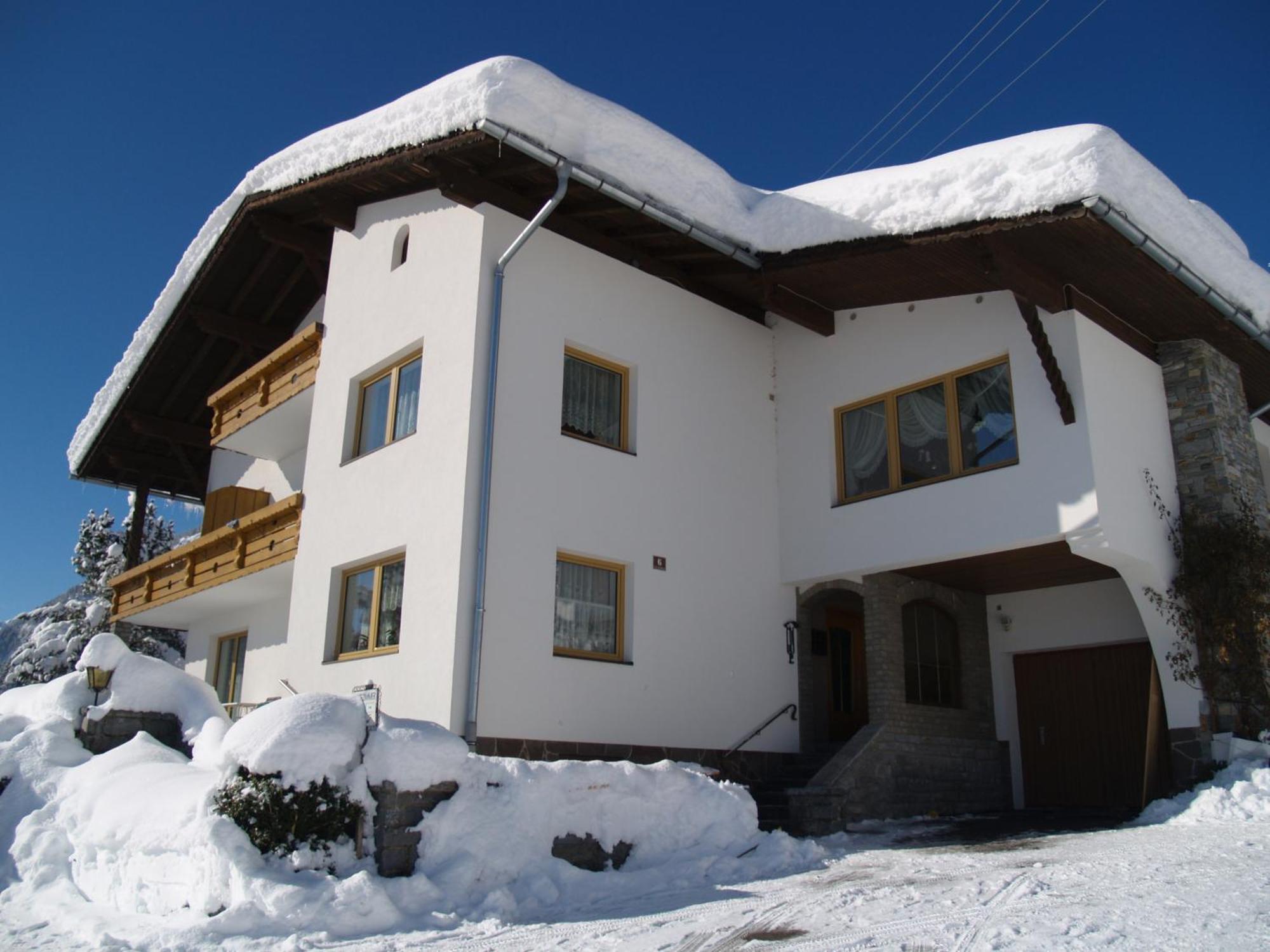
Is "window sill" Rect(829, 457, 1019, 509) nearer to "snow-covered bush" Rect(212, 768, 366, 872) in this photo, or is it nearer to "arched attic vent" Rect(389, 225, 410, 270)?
"arched attic vent" Rect(389, 225, 410, 270)

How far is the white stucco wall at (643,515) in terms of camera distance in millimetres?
Result: 10500

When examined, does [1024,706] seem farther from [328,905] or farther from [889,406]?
[328,905]

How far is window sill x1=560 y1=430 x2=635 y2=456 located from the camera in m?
11.4

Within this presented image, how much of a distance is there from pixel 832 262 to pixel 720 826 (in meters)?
6.17

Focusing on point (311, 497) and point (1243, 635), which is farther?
point (311, 497)

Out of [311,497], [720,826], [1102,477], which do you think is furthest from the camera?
[311,497]

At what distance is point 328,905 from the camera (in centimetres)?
623

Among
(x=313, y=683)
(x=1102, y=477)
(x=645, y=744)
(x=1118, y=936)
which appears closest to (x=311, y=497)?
(x=313, y=683)

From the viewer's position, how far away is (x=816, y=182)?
39.7ft

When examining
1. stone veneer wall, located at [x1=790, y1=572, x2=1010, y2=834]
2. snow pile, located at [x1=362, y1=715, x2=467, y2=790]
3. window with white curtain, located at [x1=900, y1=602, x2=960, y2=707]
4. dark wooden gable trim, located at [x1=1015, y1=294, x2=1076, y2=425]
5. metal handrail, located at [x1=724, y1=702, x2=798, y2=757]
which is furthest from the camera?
window with white curtain, located at [x1=900, y1=602, x2=960, y2=707]

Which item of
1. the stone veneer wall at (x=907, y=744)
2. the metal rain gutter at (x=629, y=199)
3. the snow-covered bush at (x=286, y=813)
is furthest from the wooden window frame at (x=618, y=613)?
the snow-covered bush at (x=286, y=813)

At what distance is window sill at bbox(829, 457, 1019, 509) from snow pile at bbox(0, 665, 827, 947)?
4501 mm

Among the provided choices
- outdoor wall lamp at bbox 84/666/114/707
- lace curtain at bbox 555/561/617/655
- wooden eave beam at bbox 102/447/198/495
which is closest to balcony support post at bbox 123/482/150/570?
wooden eave beam at bbox 102/447/198/495

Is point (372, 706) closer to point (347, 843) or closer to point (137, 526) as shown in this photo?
point (347, 843)
